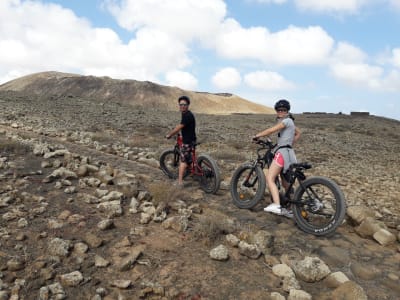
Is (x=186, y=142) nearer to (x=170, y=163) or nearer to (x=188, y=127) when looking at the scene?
(x=188, y=127)

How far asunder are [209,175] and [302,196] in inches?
98.6

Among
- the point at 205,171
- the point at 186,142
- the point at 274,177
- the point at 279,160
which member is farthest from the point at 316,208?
the point at 186,142

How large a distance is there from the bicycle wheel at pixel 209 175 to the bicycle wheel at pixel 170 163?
3.47ft

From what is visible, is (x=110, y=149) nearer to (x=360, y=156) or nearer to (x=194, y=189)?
(x=194, y=189)

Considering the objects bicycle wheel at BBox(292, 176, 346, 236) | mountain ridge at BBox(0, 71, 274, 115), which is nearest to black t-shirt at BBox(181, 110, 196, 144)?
bicycle wheel at BBox(292, 176, 346, 236)

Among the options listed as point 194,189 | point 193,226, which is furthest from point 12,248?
point 194,189

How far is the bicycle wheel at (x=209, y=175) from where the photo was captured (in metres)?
8.35

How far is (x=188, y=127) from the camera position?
8641mm

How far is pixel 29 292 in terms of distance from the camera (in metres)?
4.18

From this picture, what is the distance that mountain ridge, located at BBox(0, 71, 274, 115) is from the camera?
11406cm

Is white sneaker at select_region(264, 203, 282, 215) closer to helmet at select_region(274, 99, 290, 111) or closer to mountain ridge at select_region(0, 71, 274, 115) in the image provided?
helmet at select_region(274, 99, 290, 111)

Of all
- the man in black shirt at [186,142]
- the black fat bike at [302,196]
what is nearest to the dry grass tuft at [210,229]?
the black fat bike at [302,196]

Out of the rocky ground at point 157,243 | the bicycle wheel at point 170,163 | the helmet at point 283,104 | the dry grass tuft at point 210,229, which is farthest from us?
the bicycle wheel at point 170,163

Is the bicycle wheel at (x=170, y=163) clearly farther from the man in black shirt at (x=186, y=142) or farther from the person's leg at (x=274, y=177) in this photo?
the person's leg at (x=274, y=177)
